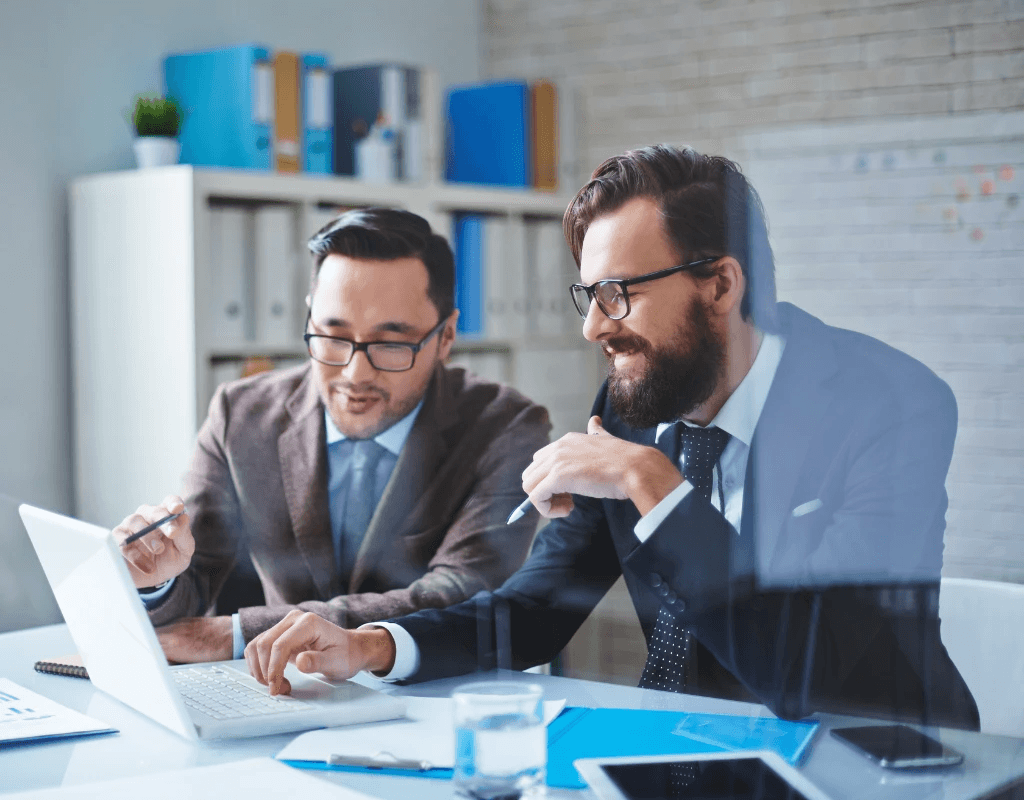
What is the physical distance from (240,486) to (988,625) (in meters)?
1.07

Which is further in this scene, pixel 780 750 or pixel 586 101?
pixel 586 101

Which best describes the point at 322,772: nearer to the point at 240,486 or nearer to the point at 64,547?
the point at 64,547

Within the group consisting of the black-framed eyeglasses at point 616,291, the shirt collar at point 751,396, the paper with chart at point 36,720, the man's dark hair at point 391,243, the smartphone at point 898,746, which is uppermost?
the man's dark hair at point 391,243

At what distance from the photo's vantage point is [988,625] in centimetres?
127

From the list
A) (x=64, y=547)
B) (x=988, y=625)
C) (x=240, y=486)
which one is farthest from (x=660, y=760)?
(x=240, y=486)

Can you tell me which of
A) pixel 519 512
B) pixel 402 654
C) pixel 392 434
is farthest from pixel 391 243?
pixel 402 654

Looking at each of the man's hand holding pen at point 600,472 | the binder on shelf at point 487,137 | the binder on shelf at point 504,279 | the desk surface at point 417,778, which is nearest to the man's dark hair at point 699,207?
the man's hand holding pen at point 600,472

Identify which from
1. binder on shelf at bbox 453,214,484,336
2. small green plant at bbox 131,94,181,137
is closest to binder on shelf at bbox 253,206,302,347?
small green plant at bbox 131,94,181,137

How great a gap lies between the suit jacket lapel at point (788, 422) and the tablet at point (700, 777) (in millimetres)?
377

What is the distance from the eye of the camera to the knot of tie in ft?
4.69

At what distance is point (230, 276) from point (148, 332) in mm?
189

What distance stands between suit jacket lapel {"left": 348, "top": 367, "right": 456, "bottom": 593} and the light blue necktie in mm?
17

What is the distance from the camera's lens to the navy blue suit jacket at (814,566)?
122 cm

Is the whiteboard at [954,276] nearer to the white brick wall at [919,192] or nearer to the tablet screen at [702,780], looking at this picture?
the white brick wall at [919,192]
